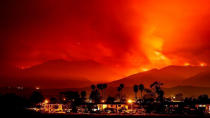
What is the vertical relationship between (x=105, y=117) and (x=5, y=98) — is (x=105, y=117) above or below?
below

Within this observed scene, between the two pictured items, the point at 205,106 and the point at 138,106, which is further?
the point at 138,106

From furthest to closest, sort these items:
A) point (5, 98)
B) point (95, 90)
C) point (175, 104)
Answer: point (95, 90) < point (175, 104) < point (5, 98)

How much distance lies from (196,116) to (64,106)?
4192cm

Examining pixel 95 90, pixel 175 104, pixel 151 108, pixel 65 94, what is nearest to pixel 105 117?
pixel 151 108

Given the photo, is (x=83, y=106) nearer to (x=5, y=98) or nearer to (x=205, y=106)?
(x=5, y=98)

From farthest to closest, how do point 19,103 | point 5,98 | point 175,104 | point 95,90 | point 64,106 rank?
point 95,90 → point 64,106 → point 175,104 → point 19,103 → point 5,98

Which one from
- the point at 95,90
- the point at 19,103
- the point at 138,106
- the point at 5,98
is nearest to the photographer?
the point at 5,98

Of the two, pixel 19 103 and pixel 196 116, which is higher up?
pixel 19 103

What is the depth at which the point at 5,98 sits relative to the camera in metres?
59.1

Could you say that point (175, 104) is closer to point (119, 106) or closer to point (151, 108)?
point (151, 108)

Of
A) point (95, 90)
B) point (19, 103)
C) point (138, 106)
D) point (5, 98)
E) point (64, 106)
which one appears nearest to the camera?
point (5, 98)

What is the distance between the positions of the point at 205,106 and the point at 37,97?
71292 mm

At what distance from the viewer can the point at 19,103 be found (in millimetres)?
65875

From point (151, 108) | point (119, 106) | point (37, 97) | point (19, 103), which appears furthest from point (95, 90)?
point (19, 103)
